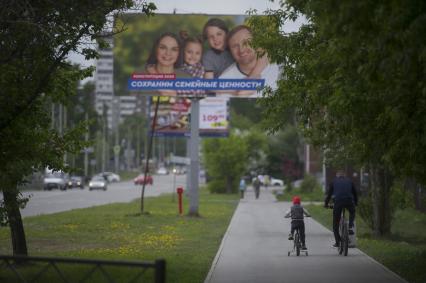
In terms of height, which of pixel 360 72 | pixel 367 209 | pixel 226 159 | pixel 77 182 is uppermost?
pixel 226 159

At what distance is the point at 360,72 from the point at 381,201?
13.7 metres

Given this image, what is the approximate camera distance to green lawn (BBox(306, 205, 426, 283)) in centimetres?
1498

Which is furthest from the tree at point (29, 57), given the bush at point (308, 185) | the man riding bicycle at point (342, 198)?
the bush at point (308, 185)

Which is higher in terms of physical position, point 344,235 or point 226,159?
point 226,159

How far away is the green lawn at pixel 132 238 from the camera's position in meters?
16.1

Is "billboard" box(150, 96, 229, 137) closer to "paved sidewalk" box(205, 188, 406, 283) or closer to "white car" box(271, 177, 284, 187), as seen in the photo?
"paved sidewalk" box(205, 188, 406, 283)

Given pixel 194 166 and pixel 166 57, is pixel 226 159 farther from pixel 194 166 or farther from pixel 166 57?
pixel 166 57

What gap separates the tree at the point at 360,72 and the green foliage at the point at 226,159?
49771 mm

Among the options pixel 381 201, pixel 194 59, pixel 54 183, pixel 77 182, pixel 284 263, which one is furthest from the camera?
pixel 77 182

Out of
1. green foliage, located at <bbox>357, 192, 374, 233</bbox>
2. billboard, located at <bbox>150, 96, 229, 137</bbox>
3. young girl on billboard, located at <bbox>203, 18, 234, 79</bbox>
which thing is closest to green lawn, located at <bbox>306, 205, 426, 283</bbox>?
green foliage, located at <bbox>357, 192, 374, 233</bbox>

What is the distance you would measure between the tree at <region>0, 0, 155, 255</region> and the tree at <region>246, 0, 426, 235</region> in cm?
298

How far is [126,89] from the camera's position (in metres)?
31.5

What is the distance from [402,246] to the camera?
1986 cm

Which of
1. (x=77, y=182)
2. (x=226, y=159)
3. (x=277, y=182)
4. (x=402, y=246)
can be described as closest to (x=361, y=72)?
(x=402, y=246)
